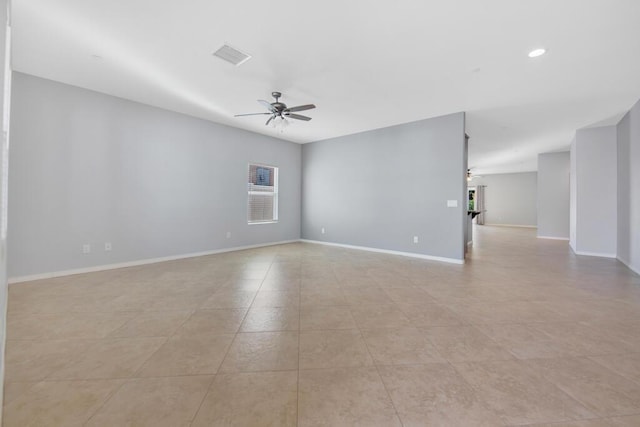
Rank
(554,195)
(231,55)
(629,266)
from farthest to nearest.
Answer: (554,195) → (629,266) → (231,55)

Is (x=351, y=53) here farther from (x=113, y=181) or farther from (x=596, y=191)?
(x=596, y=191)

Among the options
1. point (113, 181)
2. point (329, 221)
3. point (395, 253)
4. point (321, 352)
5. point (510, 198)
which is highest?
point (510, 198)

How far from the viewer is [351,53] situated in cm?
297

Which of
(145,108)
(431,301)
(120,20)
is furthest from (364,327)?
(145,108)

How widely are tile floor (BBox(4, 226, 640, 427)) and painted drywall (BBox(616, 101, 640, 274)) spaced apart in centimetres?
145

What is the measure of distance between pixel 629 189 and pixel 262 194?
7.60m

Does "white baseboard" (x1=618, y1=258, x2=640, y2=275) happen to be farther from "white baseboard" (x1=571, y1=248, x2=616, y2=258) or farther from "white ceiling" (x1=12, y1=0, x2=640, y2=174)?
"white ceiling" (x1=12, y1=0, x2=640, y2=174)

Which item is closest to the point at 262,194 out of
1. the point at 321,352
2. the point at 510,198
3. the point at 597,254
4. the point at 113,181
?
the point at 113,181

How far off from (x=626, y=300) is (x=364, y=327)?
10.9 ft

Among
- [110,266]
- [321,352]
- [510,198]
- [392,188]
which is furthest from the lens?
[510,198]

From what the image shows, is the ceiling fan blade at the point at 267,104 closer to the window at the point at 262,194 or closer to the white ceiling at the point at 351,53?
the white ceiling at the point at 351,53

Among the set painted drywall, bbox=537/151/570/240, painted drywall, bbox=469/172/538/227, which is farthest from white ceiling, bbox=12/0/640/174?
painted drywall, bbox=469/172/538/227

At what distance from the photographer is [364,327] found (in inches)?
90.3

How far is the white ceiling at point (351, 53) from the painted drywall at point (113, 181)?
0.41 m
